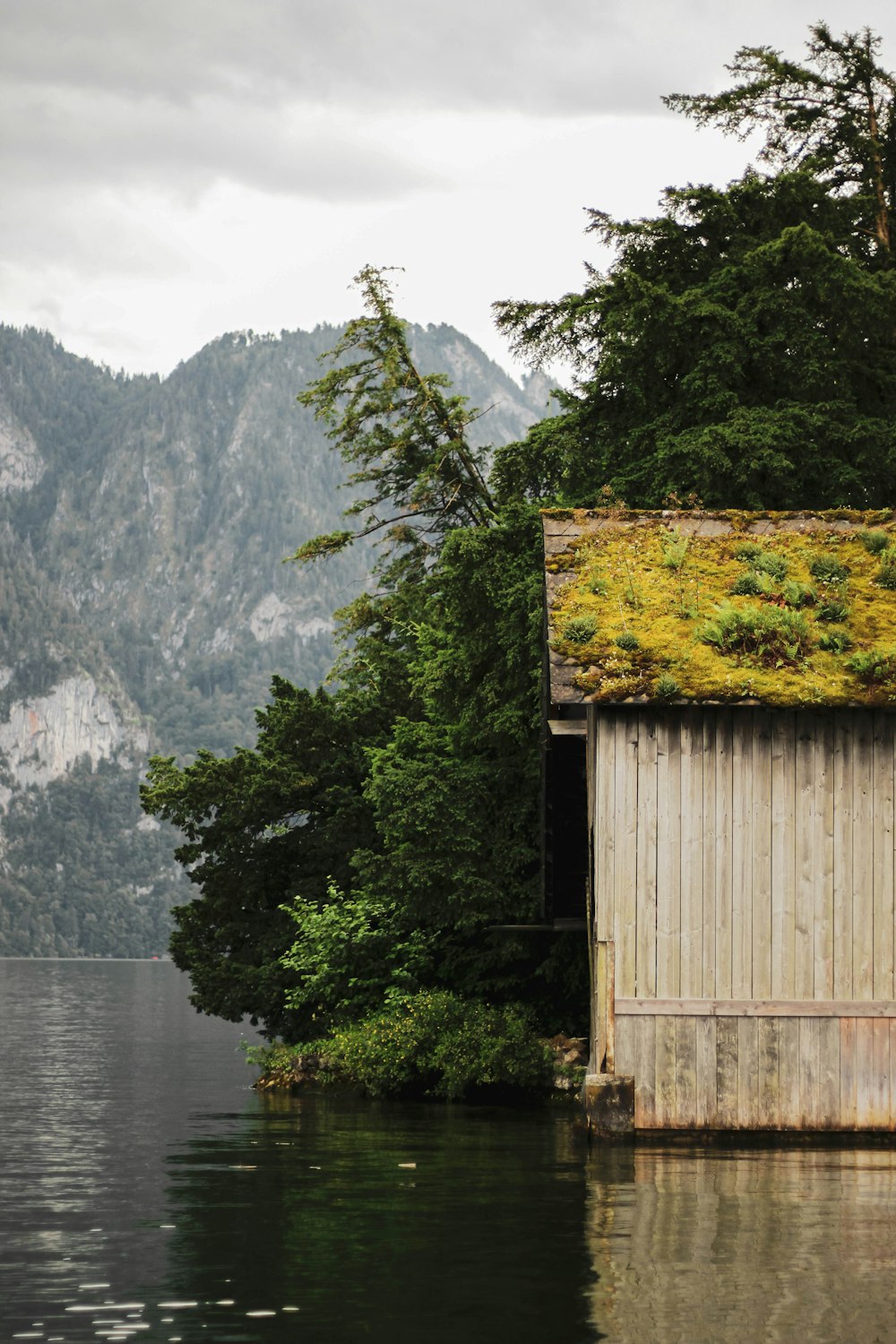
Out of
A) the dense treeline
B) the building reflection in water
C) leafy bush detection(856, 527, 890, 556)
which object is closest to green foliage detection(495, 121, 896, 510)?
the dense treeline

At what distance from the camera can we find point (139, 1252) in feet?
44.7

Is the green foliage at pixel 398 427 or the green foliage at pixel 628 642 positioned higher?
the green foliage at pixel 398 427

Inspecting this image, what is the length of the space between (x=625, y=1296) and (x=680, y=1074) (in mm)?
7298

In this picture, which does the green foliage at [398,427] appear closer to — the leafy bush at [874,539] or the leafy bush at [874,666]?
the leafy bush at [874,539]

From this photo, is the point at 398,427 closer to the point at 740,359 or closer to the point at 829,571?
the point at 740,359

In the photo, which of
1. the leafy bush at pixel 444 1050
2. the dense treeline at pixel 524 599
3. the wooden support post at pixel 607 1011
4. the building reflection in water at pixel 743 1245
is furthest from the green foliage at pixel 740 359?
the building reflection in water at pixel 743 1245

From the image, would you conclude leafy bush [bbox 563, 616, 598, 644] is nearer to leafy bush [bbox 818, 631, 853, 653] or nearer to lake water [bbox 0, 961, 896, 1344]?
leafy bush [bbox 818, 631, 853, 653]

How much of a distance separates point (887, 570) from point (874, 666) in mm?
2254

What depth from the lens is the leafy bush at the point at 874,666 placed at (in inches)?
749

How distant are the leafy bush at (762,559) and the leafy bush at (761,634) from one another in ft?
3.84

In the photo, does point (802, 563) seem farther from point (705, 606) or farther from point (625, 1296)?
point (625, 1296)

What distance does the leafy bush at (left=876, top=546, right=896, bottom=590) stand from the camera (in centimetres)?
2086

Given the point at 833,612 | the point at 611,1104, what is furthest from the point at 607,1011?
the point at 833,612

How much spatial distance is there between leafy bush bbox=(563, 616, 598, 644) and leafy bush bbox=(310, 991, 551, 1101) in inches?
455
